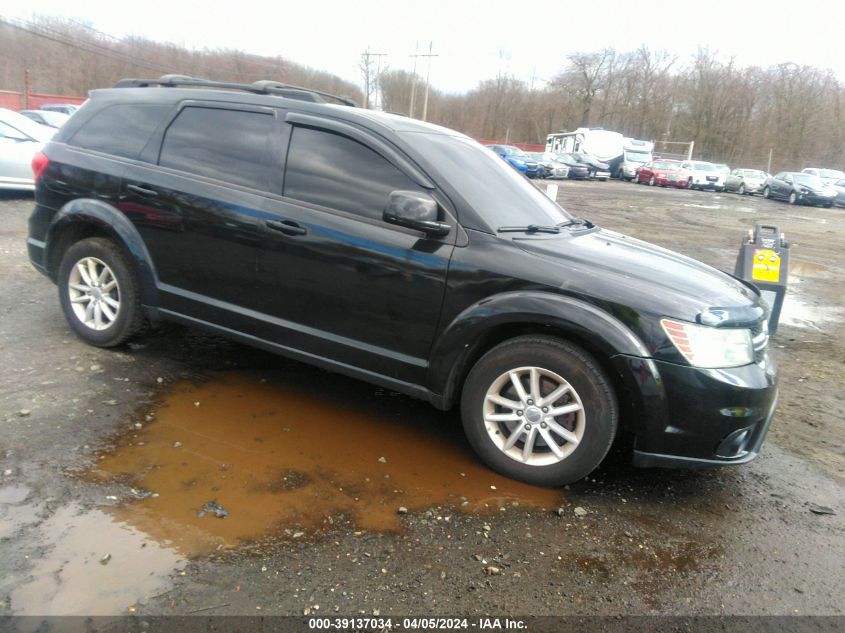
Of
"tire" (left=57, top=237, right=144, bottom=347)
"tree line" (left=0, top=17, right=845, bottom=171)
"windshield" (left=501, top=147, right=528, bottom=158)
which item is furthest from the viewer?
"tree line" (left=0, top=17, right=845, bottom=171)

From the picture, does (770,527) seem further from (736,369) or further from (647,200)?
(647,200)

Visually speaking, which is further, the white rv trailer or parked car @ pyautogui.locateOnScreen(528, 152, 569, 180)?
the white rv trailer

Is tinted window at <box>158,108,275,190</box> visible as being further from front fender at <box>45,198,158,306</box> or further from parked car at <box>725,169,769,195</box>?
parked car at <box>725,169,769,195</box>

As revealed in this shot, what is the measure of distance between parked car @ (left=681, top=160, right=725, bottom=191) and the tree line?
24581 mm

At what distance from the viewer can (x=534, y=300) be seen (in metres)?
3.13

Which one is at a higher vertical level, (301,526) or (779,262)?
(779,262)

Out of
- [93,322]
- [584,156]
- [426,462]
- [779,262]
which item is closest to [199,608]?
[426,462]

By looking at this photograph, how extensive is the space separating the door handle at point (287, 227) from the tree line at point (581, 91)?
1798 inches

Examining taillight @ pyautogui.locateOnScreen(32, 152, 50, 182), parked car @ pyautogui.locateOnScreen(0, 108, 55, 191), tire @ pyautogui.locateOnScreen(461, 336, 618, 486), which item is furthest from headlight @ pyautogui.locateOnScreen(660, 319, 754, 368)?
parked car @ pyautogui.locateOnScreen(0, 108, 55, 191)

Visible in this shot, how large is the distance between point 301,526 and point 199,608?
596 millimetres

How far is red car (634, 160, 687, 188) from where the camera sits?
123 feet

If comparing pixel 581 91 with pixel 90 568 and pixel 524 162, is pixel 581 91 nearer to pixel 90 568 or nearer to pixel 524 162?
pixel 524 162

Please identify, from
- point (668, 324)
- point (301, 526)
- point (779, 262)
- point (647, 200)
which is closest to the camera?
point (301, 526)

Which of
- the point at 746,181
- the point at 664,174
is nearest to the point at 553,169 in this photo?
the point at 664,174
